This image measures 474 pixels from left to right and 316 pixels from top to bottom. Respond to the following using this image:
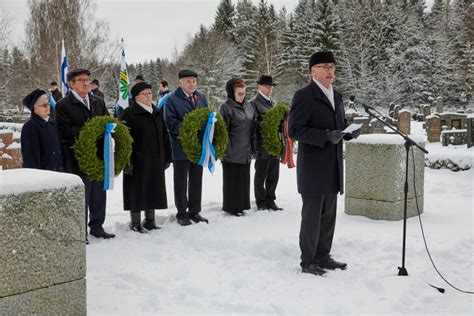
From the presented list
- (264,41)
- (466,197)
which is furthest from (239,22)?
(466,197)

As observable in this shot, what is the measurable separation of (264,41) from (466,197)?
36.6 m

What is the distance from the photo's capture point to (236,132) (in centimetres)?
717

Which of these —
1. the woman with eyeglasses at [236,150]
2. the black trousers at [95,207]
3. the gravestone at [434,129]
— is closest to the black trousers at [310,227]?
the woman with eyeglasses at [236,150]

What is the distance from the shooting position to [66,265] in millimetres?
3379

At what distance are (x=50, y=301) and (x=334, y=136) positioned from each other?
2657 mm

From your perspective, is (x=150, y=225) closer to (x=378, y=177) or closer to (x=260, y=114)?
(x=260, y=114)

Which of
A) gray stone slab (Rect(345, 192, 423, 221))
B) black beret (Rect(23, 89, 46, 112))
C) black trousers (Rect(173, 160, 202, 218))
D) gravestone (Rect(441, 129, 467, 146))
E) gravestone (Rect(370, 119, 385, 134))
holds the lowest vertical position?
gray stone slab (Rect(345, 192, 423, 221))

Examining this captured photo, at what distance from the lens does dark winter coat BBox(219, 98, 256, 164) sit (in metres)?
7.13

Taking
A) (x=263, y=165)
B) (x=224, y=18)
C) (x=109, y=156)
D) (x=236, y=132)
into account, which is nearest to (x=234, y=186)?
(x=263, y=165)

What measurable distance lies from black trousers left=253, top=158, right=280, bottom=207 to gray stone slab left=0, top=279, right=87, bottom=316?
4370 millimetres

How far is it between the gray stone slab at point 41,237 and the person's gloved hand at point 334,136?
2.22 meters

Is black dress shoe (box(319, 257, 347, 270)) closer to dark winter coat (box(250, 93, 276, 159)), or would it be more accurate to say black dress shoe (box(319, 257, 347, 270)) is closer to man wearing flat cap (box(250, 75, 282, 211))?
man wearing flat cap (box(250, 75, 282, 211))

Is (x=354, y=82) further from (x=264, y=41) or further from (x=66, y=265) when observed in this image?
(x=66, y=265)

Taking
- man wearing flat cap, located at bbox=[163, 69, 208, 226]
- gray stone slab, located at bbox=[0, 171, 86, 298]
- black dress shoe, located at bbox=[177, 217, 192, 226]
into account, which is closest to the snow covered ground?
black dress shoe, located at bbox=[177, 217, 192, 226]
